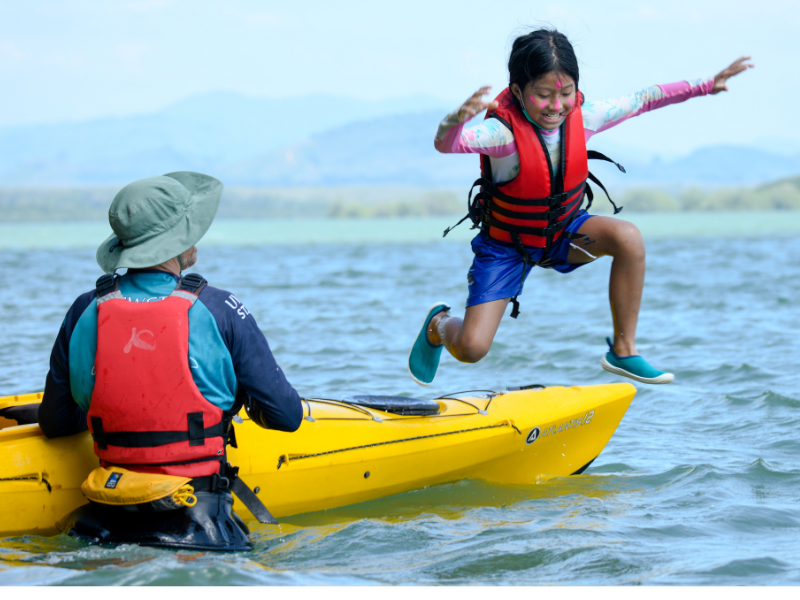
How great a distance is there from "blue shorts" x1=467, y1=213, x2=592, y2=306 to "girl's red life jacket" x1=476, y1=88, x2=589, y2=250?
0.05 meters

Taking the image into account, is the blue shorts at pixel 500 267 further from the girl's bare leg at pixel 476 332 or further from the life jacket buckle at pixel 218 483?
the life jacket buckle at pixel 218 483

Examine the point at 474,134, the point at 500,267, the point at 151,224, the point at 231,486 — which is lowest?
the point at 231,486

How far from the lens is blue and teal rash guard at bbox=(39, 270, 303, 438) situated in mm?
2885

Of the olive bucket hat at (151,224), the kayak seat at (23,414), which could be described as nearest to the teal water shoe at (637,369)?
the olive bucket hat at (151,224)

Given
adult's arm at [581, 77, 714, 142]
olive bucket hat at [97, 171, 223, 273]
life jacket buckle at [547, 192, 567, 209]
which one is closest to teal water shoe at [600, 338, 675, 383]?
life jacket buckle at [547, 192, 567, 209]

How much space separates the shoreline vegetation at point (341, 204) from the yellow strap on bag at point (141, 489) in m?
61.4

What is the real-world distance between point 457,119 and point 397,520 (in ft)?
5.66

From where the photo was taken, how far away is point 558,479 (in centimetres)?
471

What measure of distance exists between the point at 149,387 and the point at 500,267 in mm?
2040

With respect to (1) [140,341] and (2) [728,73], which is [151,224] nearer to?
(1) [140,341]

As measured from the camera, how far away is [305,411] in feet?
13.2

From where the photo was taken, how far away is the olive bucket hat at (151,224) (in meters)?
2.89

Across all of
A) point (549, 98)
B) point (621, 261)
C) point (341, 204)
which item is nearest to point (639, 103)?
point (549, 98)

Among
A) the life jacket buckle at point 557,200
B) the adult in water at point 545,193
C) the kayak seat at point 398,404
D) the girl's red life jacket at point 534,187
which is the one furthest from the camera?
the kayak seat at point 398,404
